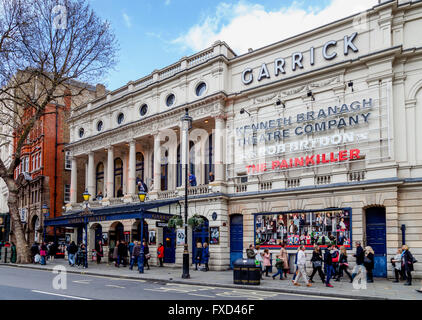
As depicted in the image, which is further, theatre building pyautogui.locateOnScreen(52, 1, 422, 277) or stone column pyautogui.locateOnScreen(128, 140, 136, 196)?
stone column pyautogui.locateOnScreen(128, 140, 136, 196)

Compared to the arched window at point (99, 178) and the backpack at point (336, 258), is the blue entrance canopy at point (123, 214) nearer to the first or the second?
the arched window at point (99, 178)

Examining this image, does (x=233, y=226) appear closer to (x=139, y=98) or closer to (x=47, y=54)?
(x=139, y=98)

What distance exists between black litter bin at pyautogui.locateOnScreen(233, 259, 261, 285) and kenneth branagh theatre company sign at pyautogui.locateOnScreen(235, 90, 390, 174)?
8155 mm

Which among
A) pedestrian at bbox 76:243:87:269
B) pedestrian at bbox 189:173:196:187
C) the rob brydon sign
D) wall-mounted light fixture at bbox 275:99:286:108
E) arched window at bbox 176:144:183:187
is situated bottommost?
pedestrian at bbox 76:243:87:269

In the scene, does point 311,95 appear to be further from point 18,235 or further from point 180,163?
point 18,235

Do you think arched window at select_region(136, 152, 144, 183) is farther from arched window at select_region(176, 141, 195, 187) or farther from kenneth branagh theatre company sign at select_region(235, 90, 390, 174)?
kenneth branagh theatre company sign at select_region(235, 90, 390, 174)

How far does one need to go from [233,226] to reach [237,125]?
656 cm

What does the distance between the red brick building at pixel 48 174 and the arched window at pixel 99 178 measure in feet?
22.9

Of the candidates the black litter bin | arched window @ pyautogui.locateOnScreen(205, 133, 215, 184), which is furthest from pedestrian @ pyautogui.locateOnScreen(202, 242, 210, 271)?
the black litter bin

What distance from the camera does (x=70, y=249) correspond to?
26781 millimetres

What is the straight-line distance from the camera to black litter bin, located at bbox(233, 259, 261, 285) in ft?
55.0

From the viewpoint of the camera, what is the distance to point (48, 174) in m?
43.6
